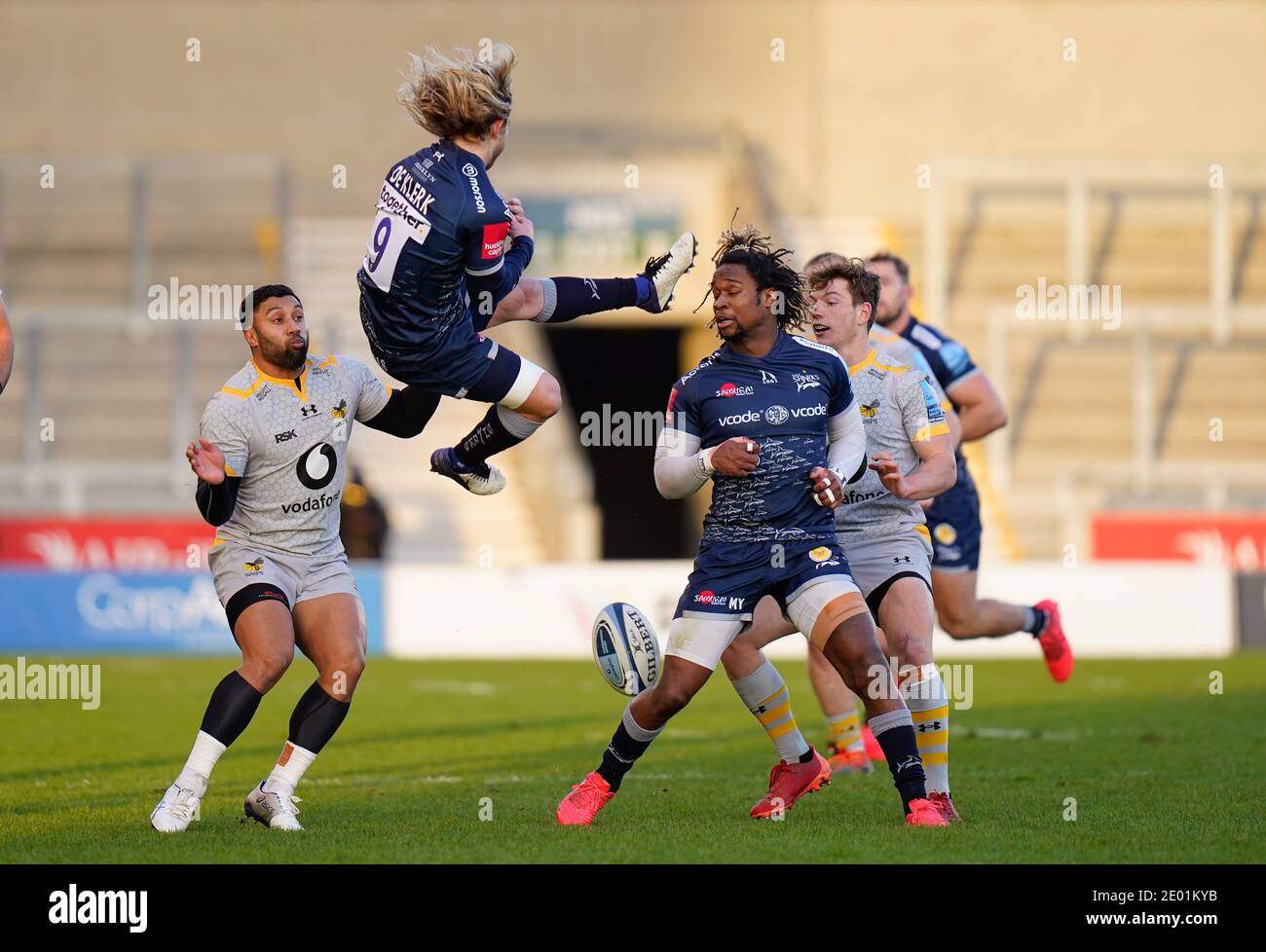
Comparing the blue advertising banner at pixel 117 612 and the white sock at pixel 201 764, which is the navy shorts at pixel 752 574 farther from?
the blue advertising banner at pixel 117 612

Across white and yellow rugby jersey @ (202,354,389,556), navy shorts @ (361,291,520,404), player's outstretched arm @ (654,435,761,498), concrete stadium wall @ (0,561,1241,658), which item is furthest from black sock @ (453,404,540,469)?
concrete stadium wall @ (0,561,1241,658)

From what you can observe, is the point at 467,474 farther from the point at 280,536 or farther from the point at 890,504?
the point at 890,504

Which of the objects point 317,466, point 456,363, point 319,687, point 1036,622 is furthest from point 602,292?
point 1036,622

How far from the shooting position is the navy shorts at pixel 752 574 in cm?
719

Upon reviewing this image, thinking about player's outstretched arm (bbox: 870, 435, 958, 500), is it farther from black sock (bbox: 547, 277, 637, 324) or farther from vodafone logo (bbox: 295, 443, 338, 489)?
vodafone logo (bbox: 295, 443, 338, 489)

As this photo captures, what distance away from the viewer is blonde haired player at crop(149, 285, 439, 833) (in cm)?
728

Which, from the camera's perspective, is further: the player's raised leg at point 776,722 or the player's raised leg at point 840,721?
the player's raised leg at point 840,721

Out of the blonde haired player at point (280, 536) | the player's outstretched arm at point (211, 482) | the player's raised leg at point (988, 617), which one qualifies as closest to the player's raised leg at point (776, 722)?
the blonde haired player at point (280, 536)

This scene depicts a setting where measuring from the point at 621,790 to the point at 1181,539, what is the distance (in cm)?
1329

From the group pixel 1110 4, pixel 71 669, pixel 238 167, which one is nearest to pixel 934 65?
pixel 1110 4

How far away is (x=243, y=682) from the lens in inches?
287

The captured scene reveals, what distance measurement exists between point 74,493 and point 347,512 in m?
4.15

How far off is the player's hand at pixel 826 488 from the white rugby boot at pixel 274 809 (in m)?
2.40
